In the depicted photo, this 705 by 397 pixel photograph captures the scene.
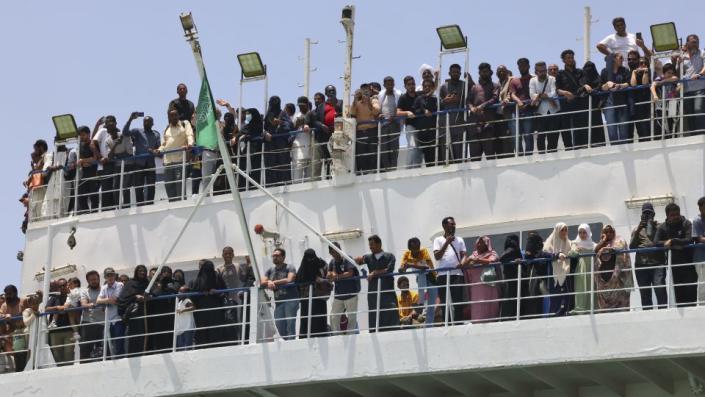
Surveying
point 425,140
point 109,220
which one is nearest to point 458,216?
point 425,140

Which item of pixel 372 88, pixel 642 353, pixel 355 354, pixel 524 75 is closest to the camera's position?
pixel 642 353

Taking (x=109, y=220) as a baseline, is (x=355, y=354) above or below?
below

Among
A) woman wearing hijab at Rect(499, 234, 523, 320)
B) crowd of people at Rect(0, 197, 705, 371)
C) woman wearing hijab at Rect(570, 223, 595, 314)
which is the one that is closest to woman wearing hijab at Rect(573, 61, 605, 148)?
crowd of people at Rect(0, 197, 705, 371)

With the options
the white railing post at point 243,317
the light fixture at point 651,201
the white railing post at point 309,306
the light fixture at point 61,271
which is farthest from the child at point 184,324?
the light fixture at point 651,201

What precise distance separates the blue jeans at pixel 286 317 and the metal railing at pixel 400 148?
2981mm

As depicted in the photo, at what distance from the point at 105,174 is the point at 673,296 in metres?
9.89

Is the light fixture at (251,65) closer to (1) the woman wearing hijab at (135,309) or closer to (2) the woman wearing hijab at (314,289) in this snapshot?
(1) the woman wearing hijab at (135,309)

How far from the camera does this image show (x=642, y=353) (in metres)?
22.0

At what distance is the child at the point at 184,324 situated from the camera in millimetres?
24609

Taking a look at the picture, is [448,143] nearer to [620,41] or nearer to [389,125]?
[389,125]

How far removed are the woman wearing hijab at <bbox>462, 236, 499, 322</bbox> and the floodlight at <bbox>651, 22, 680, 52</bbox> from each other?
413 cm

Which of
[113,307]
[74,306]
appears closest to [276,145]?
[113,307]

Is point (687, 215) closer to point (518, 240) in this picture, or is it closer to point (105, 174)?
point (518, 240)

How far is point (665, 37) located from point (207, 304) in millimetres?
6941
